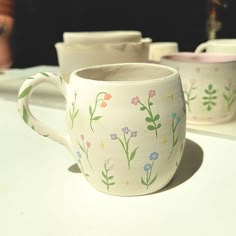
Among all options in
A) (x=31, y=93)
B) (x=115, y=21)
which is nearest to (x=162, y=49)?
(x=115, y=21)

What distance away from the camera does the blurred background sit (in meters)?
0.79

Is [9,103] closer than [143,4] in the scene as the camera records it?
Yes

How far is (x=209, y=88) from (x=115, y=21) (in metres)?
0.46

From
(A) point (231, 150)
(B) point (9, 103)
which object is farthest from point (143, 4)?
(A) point (231, 150)

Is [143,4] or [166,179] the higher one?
[143,4]

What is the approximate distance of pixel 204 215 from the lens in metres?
0.34

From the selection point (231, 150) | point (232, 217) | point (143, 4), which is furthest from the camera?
point (143, 4)

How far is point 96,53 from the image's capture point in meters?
0.63

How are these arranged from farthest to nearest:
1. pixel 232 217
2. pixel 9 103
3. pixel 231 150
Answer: pixel 9 103 → pixel 231 150 → pixel 232 217

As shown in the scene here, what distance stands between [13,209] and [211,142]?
0.90ft

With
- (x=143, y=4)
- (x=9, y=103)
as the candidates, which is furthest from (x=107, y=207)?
(x=143, y=4)

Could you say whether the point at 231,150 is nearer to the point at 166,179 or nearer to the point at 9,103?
the point at 166,179

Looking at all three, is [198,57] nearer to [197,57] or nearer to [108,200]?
[197,57]

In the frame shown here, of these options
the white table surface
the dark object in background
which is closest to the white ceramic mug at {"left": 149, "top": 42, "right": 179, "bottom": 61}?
the dark object in background
